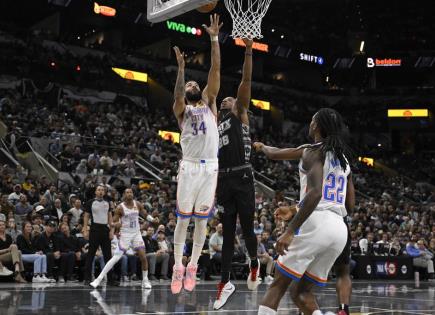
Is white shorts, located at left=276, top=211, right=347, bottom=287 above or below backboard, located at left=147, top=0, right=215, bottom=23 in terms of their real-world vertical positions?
below

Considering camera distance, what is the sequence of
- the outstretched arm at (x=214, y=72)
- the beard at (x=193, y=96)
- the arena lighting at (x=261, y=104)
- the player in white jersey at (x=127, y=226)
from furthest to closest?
the arena lighting at (x=261, y=104) < the player in white jersey at (x=127, y=226) < the beard at (x=193, y=96) < the outstretched arm at (x=214, y=72)

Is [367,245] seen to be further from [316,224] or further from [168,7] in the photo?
[316,224]

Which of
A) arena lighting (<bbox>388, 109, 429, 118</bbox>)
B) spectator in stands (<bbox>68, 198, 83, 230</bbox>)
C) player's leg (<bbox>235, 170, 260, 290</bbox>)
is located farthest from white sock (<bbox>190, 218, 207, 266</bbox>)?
arena lighting (<bbox>388, 109, 429, 118</bbox>)

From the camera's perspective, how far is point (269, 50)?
44688 millimetres

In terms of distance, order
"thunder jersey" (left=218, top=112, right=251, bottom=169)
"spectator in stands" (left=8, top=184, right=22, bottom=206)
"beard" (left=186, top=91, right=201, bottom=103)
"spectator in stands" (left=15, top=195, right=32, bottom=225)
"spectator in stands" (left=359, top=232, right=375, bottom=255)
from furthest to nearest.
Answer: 1. "spectator in stands" (left=359, top=232, right=375, bottom=255)
2. "spectator in stands" (left=8, top=184, right=22, bottom=206)
3. "spectator in stands" (left=15, top=195, right=32, bottom=225)
4. "thunder jersey" (left=218, top=112, right=251, bottom=169)
5. "beard" (left=186, top=91, right=201, bottom=103)

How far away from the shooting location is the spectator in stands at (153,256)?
16328 mm

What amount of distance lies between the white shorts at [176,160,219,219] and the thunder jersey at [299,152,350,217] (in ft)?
6.22

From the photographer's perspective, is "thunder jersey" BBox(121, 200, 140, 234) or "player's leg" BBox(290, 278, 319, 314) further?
"thunder jersey" BBox(121, 200, 140, 234)

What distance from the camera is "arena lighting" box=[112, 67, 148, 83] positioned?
36438 millimetres

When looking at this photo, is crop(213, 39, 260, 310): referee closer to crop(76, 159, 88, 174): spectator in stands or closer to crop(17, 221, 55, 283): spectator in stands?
crop(17, 221, 55, 283): spectator in stands

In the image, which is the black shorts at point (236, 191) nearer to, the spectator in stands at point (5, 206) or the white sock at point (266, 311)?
the white sock at point (266, 311)

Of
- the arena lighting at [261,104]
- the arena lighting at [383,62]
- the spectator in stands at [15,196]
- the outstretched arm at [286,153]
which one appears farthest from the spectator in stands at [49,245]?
the arena lighting at [383,62]

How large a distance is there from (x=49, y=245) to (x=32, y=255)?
1.78 feet

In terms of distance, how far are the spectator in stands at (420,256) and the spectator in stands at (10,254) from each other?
45.9ft
